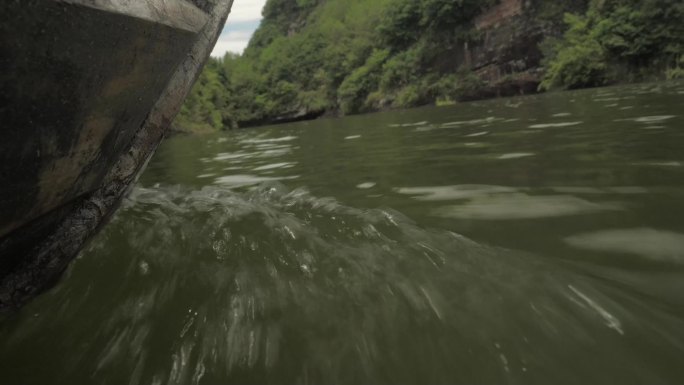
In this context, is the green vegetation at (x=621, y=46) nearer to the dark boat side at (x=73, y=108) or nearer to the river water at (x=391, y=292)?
the river water at (x=391, y=292)

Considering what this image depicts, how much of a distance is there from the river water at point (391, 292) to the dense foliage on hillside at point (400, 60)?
55.9ft

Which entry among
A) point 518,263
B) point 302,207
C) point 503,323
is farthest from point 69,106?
point 302,207

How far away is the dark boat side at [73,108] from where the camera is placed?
73cm

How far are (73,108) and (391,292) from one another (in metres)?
0.92

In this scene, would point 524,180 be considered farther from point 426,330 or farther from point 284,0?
point 284,0

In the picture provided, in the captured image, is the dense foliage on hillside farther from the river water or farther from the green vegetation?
the river water

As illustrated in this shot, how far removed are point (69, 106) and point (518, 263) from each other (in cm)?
126

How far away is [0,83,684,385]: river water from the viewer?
883 millimetres

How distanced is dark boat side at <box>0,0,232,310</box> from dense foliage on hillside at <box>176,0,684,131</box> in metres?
18.1

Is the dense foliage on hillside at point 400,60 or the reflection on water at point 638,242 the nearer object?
the reflection on water at point 638,242

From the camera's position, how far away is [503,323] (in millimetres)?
969

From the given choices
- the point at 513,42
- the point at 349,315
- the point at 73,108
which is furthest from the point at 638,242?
the point at 513,42

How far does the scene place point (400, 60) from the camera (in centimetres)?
3011

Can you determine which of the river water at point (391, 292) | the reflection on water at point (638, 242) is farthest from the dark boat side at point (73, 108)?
the reflection on water at point (638, 242)
